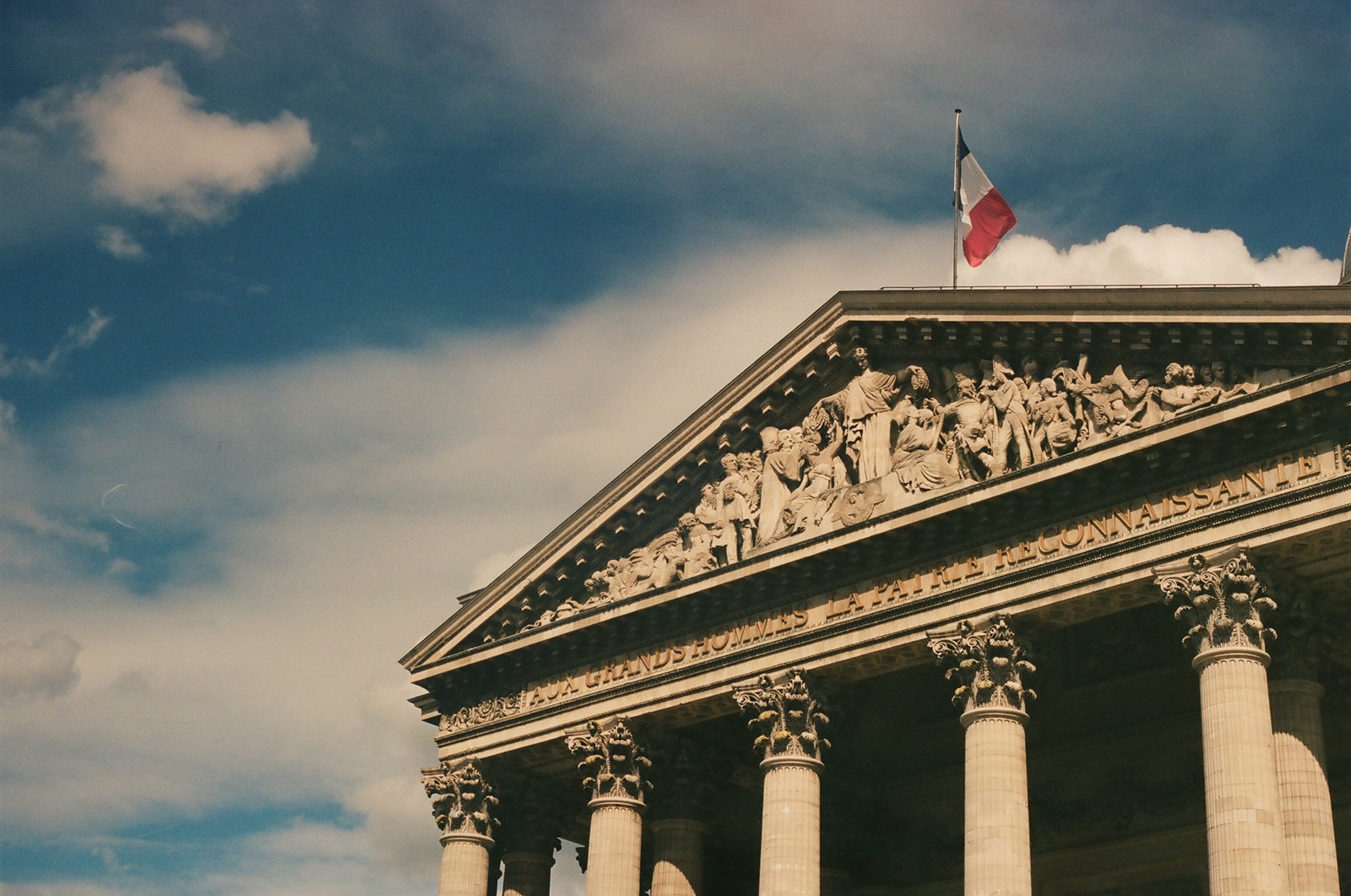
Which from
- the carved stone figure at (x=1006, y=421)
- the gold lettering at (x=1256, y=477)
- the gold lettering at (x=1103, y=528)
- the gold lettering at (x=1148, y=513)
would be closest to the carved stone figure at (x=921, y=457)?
the carved stone figure at (x=1006, y=421)

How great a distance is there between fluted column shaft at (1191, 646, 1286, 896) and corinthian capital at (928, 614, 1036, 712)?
349cm

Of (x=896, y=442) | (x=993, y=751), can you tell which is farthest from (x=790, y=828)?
(x=896, y=442)

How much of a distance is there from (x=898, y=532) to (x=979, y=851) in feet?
→ 20.5

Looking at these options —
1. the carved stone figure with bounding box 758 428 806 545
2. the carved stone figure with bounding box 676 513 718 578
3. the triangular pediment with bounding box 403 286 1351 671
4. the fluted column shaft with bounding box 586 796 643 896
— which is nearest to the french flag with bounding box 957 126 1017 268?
the triangular pediment with bounding box 403 286 1351 671

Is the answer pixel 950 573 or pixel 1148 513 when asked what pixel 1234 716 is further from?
pixel 950 573

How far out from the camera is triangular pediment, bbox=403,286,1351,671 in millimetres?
30953

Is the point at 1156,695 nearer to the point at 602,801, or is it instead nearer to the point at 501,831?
the point at 602,801

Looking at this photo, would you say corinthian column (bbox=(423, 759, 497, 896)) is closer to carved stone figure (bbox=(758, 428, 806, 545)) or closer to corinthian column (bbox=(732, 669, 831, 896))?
corinthian column (bbox=(732, 669, 831, 896))

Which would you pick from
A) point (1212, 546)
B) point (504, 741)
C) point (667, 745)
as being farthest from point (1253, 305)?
point (504, 741)

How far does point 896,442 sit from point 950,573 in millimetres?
3341

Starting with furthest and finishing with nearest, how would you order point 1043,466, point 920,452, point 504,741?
point 504,741 < point 920,452 < point 1043,466

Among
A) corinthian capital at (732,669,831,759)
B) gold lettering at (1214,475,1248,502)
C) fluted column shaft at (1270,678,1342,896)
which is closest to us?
fluted column shaft at (1270,678,1342,896)

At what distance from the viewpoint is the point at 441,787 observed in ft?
137

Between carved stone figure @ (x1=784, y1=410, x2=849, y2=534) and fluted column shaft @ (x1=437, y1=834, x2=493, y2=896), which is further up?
carved stone figure @ (x1=784, y1=410, x2=849, y2=534)
